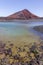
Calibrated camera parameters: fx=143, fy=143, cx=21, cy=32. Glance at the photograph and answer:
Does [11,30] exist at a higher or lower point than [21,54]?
higher

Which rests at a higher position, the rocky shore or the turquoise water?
the turquoise water

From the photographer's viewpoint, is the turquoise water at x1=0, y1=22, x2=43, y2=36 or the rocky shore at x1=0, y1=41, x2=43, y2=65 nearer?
the rocky shore at x1=0, y1=41, x2=43, y2=65

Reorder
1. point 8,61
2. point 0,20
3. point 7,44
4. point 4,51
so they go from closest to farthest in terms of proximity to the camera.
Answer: point 8,61, point 4,51, point 7,44, point 0,20

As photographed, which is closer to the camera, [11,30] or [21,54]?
[21,54]

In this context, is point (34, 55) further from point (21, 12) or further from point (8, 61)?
point (21, 12)

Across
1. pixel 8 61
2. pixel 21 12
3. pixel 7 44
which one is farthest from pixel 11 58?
pixel 21 12

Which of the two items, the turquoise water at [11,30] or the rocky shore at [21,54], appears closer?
the rocky shore at [21,54]

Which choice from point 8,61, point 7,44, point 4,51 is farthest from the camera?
point 7,44

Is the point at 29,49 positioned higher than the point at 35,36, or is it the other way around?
the point at 35,36
